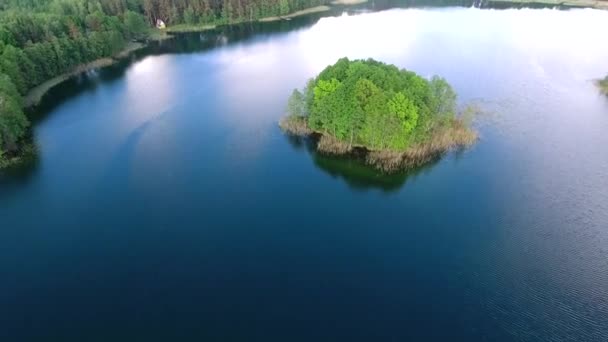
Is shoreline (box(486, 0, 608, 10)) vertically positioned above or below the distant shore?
below

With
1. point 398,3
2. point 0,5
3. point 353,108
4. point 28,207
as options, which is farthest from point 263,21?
point 28,207

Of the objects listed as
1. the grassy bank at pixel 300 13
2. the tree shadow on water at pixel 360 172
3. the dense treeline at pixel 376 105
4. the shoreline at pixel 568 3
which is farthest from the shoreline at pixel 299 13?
the tree shadow on water at pixel 360 172

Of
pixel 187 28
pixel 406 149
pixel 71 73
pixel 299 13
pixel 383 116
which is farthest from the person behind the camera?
pixel 299 13

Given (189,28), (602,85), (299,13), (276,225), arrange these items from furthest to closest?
(299,13) < (189,28) < (602,85) < (276,225)

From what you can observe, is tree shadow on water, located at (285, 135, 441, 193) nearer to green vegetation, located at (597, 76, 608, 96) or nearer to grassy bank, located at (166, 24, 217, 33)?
green vegetation, located at (597, 76, 608, 96)

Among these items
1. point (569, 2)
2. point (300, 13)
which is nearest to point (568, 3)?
point (569, 2)

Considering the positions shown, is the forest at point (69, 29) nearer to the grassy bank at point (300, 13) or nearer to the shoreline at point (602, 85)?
the grassy bank at point (300, 13)

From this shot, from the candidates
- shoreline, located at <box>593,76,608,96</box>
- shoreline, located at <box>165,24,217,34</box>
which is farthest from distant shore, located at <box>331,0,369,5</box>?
shoreline, located at <box>593,76,608,96</box>

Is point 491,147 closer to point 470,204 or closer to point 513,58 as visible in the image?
point 470,204

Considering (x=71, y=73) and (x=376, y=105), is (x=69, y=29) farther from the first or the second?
(x=376, y=105)
